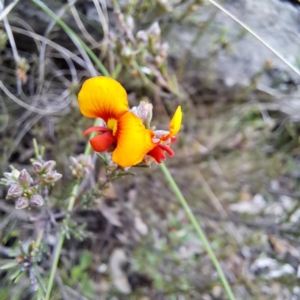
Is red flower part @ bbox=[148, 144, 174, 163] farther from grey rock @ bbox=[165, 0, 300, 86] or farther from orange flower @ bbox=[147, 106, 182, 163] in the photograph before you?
grey rock @ bbox=[165, 0, 300, 86]

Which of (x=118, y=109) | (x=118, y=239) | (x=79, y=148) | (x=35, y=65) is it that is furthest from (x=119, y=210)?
(x=118, y=109)

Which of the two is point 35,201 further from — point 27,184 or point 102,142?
point 102,142

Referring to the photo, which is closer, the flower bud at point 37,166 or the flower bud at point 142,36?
the flower bud at point 37,166

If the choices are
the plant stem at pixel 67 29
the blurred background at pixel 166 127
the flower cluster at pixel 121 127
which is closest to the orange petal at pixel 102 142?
the flower cluster at pixel 121 127

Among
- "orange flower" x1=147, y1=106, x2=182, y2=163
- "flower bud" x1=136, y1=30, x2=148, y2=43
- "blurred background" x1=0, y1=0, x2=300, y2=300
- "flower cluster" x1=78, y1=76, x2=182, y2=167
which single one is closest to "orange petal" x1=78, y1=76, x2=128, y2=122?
"flower cluster" x1=78, y1=76, x2=182, y2=167

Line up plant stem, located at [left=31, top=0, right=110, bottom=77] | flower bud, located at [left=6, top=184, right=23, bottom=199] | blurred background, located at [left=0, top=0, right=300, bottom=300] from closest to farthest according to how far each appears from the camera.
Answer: flower bud, located at [left=6, top=184, right=23, bottom=199]
plant stem, located at [left=31, top=0, right=110, bottom=77]
blurred background, located at [left=0, top=0, right=300, bottom=300]

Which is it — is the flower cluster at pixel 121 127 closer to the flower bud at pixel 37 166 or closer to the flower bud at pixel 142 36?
the flower bud at pixel 37 166
